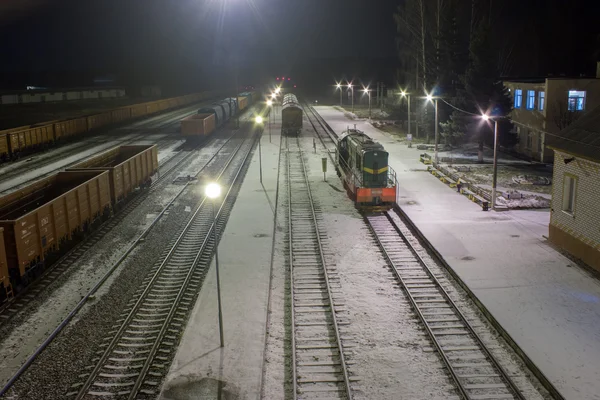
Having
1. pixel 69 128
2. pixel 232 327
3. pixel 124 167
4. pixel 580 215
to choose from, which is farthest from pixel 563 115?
pixel 69 128

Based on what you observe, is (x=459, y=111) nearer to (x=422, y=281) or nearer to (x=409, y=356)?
(x=422, y=281)

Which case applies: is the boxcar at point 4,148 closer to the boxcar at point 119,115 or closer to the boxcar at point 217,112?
the boxcar at point 217,112

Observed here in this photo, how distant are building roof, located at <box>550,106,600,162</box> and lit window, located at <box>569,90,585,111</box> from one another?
16.2 meters

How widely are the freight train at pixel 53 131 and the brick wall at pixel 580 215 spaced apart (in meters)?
34.4

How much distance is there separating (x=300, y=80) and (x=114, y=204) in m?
149

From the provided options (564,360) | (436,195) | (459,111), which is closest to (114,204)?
(436,195)

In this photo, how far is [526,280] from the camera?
15352 mm

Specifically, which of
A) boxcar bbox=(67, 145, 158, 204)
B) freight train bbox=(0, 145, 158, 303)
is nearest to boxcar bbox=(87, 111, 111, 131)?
boxcar bbox=(67, 145, 158, 204)

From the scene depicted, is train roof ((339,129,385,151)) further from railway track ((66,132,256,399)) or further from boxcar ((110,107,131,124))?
boxcar ((110,107,131,124))

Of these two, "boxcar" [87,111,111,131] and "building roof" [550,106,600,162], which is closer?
"building roof" [550,106,600,162]

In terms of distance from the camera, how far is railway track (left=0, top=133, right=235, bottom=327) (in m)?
13.9

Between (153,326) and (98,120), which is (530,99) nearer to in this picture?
(153,326)

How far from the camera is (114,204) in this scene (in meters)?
22.6

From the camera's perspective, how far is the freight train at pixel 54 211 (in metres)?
14.0
